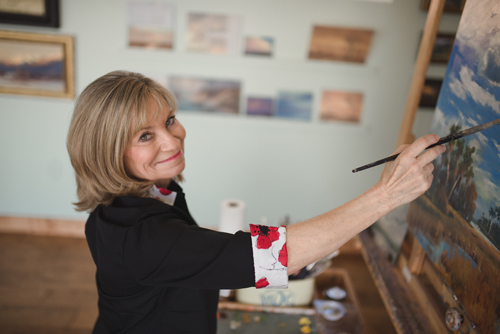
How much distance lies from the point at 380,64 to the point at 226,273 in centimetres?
209

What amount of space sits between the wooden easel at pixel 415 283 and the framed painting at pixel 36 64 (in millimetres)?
2178

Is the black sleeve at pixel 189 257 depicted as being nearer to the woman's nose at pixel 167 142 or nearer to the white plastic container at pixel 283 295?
the woman's nose at pixel 167 142

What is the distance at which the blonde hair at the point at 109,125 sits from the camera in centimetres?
87

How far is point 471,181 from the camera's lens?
906 mm

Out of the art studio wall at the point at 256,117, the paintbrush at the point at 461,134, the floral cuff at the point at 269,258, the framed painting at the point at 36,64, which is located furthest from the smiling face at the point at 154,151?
the framed painting at the point at 36,64

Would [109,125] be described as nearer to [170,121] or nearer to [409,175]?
[170,121]

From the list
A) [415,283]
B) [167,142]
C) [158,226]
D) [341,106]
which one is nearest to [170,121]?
[167,142]

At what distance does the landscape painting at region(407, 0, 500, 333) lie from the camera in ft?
2.69

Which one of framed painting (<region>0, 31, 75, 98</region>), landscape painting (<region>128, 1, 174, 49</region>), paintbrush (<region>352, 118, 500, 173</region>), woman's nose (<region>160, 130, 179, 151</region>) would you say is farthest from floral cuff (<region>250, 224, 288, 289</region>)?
framed painting (<region>0, 31, 75, 98</region>)

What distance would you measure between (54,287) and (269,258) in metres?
2.08

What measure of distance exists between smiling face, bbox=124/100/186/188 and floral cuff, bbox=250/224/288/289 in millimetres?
369

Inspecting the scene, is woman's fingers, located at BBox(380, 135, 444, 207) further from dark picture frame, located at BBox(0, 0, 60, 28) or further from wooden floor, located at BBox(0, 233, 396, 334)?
dark picture frame, located at BBox(0, 0, 60, 28)

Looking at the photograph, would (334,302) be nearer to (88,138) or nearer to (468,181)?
(468,181)

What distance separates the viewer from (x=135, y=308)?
0.94 meters
